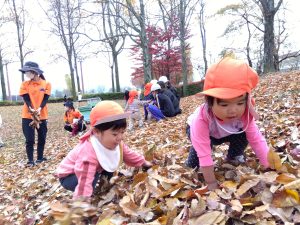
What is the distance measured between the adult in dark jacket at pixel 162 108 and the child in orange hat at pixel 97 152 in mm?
6166

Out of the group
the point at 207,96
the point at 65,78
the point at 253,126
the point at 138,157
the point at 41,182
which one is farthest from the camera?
the point at 65,78

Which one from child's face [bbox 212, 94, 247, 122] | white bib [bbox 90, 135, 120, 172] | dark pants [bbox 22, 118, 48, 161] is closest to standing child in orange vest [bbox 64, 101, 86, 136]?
dark pants [bbox 22, 118, 48, 161]

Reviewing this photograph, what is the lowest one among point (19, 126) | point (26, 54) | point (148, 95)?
point (19, 126)

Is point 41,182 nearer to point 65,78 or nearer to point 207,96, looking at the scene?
point 207,96

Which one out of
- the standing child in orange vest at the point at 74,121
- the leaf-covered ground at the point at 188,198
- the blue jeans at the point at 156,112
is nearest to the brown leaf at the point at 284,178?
the leaf-covered ground at the point at 188,198

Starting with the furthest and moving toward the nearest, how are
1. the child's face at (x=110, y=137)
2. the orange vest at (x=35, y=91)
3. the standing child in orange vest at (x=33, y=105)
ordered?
1. the orange vest at (x=35, y=91)
2. the standing child in orange vest at (x=33, y=105)
3. the child's face at (x=110, y=137)

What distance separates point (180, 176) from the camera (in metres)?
2.56

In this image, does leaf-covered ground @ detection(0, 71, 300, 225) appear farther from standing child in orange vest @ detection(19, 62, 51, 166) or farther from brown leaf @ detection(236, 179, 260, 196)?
standing child in orange vest @ detection(19, 62, 51, 166)

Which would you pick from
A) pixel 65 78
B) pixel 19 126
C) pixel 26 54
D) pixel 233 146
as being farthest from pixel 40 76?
pixel 65 78

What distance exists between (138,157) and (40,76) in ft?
11.6

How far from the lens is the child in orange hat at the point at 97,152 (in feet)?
8.35

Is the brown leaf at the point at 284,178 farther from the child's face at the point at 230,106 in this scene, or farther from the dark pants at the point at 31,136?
the dark pants at the point at 31,136

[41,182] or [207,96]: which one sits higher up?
[207,96]

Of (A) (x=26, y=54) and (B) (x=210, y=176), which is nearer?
(B) (x=210, y=176)
